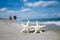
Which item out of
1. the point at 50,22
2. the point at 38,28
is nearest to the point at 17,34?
the point at 38,28

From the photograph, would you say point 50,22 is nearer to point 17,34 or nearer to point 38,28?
→ point 38,28

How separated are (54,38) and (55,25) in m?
0.14

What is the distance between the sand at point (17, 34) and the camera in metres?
1.31

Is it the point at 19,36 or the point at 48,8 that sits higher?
the point at 48,8

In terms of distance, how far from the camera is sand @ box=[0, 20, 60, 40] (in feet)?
4.29

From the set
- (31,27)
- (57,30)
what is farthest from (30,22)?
(57,30)

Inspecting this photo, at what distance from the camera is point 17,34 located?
132 centimetres

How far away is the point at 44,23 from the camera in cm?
133

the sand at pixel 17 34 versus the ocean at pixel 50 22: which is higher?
the ocean at pixel 50 22

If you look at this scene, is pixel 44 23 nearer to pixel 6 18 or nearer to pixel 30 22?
pixel 30 22

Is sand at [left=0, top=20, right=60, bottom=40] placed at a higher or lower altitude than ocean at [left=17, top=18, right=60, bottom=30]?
lower

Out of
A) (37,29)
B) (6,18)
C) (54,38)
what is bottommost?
(54,38)

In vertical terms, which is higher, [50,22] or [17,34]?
[50,22]

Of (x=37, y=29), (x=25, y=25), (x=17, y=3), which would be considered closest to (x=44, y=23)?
(x=37, y=29)
